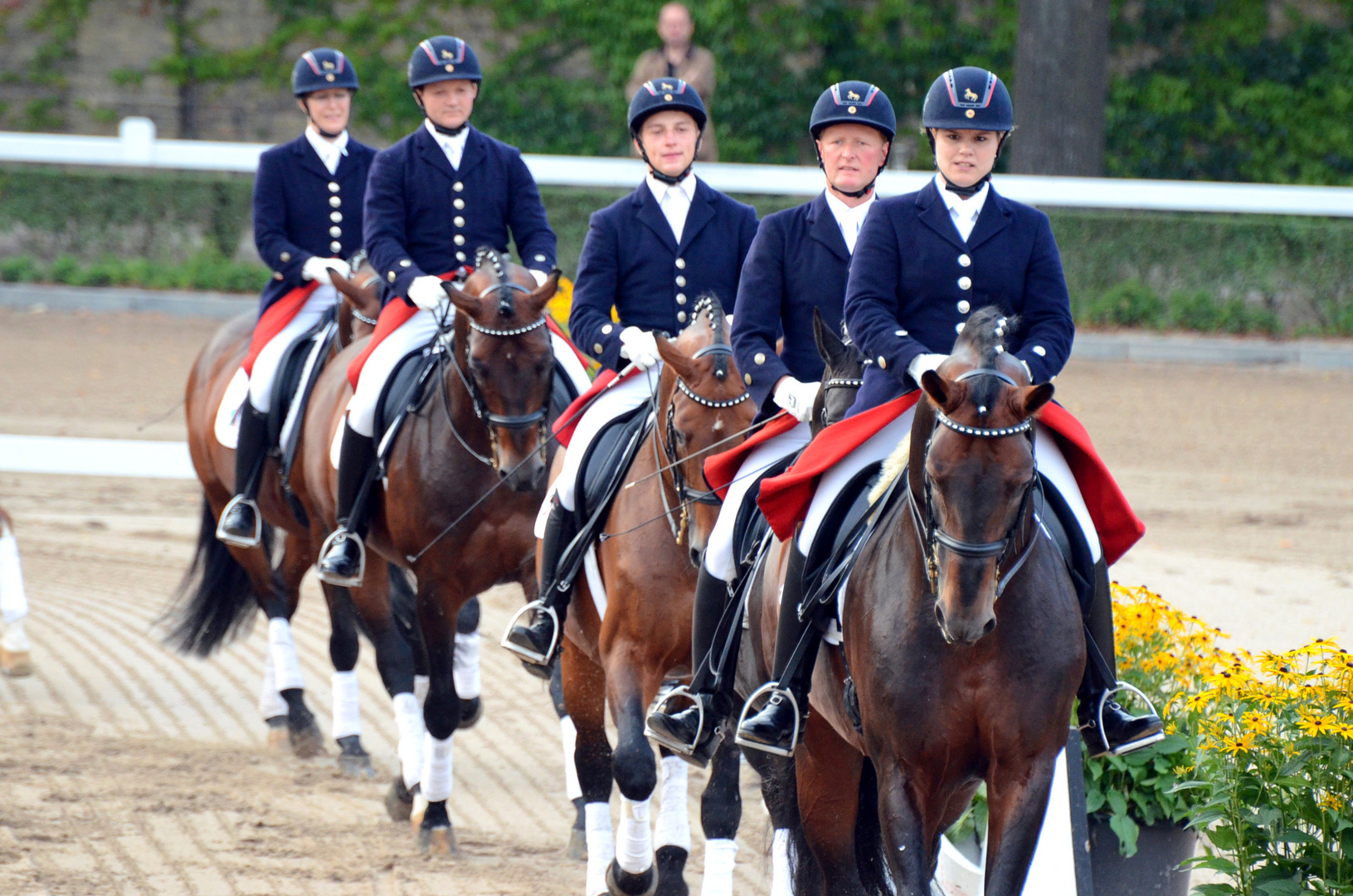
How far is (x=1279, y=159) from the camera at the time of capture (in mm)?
18406

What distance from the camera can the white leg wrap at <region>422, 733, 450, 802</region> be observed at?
5750 millimetres

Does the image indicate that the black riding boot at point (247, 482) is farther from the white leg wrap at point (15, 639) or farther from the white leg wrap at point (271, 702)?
the white leg wrap at point (15, 639)

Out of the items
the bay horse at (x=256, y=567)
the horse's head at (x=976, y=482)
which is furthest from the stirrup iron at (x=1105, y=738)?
the bay horse at (x=256, y=567)

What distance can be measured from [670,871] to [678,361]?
1.67 meters

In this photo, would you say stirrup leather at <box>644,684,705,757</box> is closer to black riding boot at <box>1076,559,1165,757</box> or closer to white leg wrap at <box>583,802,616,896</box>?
white leg wrap at <box>583,802,616,896</box>

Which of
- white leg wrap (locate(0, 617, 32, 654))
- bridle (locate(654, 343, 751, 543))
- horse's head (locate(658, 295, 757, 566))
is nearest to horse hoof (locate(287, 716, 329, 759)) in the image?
white leg wrap (locate(0, 617, 32, 654))

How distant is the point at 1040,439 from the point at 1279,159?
1614 cm

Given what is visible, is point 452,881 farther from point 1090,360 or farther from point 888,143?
point 1090,360

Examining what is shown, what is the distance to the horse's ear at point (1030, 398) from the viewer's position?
321 cm

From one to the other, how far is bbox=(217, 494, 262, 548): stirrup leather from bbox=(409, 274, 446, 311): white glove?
193 centimetres

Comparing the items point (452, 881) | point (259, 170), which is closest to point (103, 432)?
point (259, 170)

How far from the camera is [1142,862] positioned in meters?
4.38

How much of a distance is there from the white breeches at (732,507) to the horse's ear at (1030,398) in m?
1.26

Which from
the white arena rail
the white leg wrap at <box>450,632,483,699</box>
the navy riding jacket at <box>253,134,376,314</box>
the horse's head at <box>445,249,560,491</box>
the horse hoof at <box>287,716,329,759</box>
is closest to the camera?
the horse's head at <box>445,249,560,491</box>
